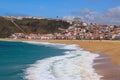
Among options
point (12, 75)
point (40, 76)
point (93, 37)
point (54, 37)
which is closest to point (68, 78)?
point (40, 76)

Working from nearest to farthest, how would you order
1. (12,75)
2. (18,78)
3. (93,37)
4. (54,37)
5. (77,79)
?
(77,79) → (18,78) → (12,75) → (93,37) → (54,37)

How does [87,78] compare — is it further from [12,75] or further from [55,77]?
[12,75]

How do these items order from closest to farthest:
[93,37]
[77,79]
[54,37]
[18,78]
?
[77,79] → [18,78] → [93,37] → [54,37]

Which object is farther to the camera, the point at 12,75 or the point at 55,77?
the point at 12,75

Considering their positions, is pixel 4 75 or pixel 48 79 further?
pixel 4 75

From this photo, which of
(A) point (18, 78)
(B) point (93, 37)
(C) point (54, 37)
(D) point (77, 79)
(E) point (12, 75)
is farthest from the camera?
(C) point (54, 37)

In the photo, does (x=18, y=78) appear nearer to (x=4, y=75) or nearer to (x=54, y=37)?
(x=4, y=75)

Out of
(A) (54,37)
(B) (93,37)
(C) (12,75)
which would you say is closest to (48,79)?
(C) (12,75)

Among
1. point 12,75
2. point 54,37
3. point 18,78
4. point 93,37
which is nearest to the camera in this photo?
point 18,78
